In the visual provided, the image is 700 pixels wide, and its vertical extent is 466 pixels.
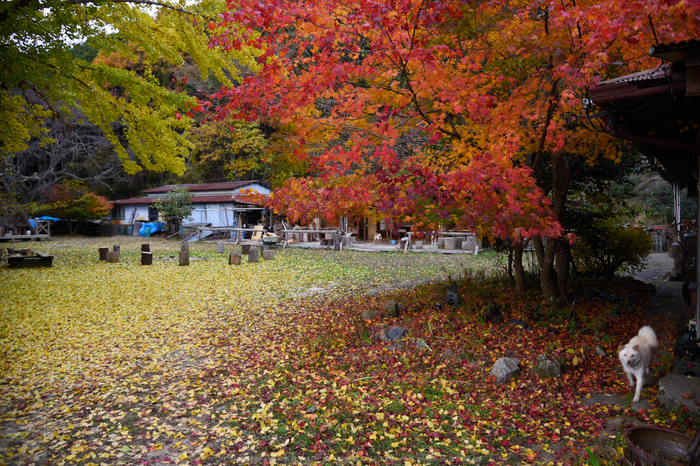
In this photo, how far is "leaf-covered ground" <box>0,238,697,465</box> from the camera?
376 cm

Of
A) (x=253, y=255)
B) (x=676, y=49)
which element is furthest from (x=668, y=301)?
(x=253, y=255)

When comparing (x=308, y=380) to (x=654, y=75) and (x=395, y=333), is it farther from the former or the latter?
(x=654, y=75)

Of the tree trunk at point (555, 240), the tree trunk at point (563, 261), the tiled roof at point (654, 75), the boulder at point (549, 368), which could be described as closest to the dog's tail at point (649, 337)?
the boulder at point (549, 368)

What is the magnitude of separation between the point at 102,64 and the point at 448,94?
379 inches

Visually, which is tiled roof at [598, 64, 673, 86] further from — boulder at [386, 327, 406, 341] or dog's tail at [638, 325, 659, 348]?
boulder at [386, 327, 406, 341]

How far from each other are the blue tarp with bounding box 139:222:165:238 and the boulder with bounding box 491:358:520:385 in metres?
34.4

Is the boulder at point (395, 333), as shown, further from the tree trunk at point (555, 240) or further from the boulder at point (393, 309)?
the tree trunk at point (555, 240)

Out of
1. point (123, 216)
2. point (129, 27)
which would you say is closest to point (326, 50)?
point (129, 27)

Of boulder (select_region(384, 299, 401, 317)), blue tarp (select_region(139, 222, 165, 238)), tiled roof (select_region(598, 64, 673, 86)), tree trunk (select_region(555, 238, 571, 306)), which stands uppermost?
tiled roof (select_region(598, 64, 673, 86))

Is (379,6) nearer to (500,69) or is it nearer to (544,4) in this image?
(544,4)

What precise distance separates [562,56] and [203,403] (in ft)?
19.8

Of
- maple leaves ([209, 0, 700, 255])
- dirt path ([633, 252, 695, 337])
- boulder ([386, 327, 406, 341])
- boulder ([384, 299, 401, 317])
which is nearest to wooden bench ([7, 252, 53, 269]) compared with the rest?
maple leaves ([209, 0, 700, 255])

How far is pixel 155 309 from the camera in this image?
919cm

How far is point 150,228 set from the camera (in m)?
35.2
